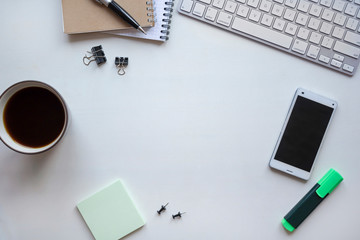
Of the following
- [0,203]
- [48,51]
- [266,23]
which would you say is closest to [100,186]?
[0,203]

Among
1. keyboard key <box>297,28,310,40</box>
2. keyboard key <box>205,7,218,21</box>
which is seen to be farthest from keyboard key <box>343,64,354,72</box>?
keyboard key <box>205,7,218,21</box>

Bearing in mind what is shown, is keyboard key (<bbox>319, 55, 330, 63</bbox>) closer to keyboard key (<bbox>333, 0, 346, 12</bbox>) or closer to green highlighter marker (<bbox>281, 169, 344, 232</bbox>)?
keyboard key (<bbox>333, 0, 346, 12</bbox>)

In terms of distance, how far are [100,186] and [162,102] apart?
0.26 metres

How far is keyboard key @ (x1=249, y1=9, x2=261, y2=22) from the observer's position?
2.85ft

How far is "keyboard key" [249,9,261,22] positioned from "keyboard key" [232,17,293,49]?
1 centimetres

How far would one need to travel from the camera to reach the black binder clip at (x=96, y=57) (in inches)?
34.3

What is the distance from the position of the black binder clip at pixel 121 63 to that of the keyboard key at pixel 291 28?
0.40 m

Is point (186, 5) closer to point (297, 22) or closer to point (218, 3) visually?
point (218, 3)

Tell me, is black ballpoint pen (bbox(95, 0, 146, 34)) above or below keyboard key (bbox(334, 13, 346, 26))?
below

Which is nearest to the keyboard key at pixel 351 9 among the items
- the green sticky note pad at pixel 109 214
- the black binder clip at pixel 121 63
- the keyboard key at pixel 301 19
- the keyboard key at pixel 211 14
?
the keyboard key at pixel 301 19

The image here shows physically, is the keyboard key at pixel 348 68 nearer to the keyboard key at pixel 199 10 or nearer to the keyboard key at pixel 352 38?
the keyboard key at pixel 352 38

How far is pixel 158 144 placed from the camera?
89 centimetres

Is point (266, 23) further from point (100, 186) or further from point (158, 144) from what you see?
point (100, 186)

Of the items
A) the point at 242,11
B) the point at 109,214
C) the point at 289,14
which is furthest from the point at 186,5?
the point at 109,214
